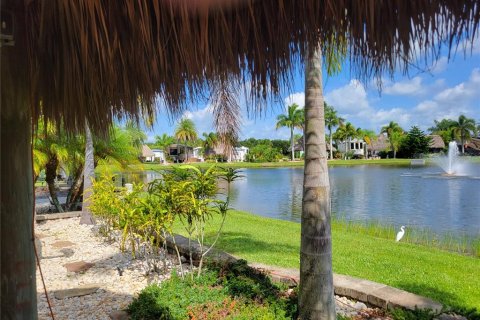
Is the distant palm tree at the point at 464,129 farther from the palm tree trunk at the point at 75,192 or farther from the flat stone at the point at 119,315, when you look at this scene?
the flat stone at the point at 119,315

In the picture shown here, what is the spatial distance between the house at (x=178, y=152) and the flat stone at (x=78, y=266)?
5404cm

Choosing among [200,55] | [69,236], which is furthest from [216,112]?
[69,236]

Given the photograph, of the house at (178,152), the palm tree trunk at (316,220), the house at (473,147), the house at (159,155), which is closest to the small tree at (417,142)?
the house at (473,147)

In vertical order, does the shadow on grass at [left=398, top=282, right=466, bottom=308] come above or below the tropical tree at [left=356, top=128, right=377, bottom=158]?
below

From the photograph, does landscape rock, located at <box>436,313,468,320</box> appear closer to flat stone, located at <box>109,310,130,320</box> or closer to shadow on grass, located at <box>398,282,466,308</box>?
shadow on grass, located at <box>398,282,466,308</box>

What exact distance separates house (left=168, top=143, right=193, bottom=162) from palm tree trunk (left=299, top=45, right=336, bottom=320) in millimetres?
56496

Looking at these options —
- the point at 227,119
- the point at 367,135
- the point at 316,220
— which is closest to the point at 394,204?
the point at 316,220

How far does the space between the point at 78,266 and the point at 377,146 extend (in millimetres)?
77062

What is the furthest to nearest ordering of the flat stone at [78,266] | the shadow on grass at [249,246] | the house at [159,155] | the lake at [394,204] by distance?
the house at [159,155] < the lake at [394,204] < the shadow on grass at [249,246] < the flat stone at [78,266]

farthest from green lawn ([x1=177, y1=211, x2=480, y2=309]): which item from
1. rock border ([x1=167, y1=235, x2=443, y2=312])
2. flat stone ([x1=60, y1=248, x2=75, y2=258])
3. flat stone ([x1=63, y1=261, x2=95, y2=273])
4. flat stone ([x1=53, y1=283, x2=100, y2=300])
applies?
flat stone ([x1=60, y1=248, x2=75, y2=258])

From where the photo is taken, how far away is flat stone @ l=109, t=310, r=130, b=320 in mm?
3506

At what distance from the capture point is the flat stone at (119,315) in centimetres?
351

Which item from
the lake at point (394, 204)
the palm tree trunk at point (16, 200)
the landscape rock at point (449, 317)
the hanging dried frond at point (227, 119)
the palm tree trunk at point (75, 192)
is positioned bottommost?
the lake at point (394, 204)

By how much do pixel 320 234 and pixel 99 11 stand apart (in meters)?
2.75
